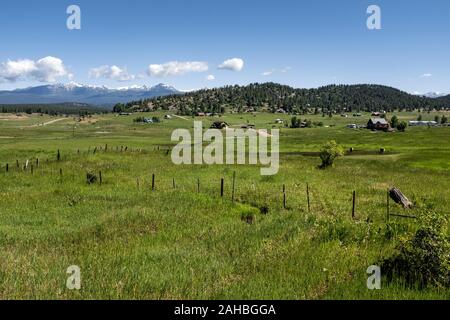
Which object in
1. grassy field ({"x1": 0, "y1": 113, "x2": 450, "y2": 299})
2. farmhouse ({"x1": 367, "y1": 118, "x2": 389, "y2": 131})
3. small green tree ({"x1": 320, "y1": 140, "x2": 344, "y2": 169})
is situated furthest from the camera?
farmhouse ({"x1": 367, "y1": 118, "x2": 389, "y2": 131})

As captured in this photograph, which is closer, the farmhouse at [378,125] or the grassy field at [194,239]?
the grassy field at [194,239]

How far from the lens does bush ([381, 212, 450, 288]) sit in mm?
12891

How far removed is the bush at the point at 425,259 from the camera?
1289 centimetres

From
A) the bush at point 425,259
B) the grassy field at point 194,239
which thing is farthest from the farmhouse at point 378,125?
the bush at point 425,259

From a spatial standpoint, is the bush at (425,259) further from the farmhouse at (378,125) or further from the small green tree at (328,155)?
the farmhouse at (378,125)

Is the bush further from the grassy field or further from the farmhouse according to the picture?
the farmhouse

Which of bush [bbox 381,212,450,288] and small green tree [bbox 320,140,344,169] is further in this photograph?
small green tree [bbox 320,140,344,169]

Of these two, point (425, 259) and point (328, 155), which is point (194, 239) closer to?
point (425, 259)

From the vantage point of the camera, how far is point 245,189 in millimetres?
38125

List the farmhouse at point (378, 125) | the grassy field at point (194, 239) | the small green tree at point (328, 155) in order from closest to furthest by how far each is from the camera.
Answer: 1. the grassy field at point (194, 239)
2. the small green tree at point (328, 155)
3. the farmhouse at point (378, 125)

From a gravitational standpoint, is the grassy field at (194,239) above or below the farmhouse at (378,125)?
below

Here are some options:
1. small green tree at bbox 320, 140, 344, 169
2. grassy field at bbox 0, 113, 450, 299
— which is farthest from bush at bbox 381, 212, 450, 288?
small green tree at bbox 320, 140, 344, 169
